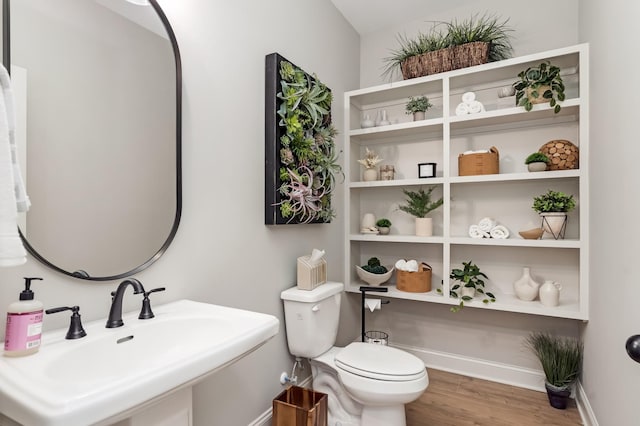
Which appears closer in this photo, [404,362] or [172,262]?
[172,262]

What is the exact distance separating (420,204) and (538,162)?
2.59 feet

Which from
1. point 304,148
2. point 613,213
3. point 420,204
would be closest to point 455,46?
point 420,204

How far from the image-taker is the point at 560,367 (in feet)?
6.91

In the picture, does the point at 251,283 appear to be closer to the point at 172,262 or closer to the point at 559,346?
the point at 172,262

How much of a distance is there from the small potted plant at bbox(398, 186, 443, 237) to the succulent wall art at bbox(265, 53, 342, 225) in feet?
2.61

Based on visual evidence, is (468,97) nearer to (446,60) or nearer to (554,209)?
(446,60)

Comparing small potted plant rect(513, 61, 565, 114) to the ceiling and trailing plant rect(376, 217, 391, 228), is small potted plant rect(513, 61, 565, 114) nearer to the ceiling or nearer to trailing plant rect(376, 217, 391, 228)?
the ceiling

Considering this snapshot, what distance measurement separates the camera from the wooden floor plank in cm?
198

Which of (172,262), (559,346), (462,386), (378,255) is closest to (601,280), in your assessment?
(559,346)

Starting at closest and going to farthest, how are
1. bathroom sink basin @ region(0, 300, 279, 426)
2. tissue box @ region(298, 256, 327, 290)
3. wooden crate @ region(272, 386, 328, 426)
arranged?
bathroom sink basin @ region(0, 300, 279, 426) → wooden crate @ region(272, 386, 328, 426) → tissue box @ region(298, 256, 327, 290)

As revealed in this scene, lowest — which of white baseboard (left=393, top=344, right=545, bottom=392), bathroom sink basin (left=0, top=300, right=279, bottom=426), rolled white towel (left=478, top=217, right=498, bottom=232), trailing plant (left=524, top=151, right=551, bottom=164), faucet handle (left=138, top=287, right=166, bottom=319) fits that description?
white baseboard (left=393, top=344, right=545, bottom=392)

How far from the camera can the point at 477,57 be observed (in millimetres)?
2299

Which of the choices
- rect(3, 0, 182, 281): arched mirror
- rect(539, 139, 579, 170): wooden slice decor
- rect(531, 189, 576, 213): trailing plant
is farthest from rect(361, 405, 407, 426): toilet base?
rect(539, 139, 579, 170): wooden slice decor

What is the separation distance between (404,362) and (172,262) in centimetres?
123
